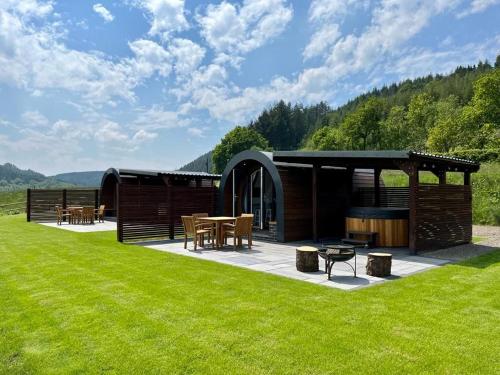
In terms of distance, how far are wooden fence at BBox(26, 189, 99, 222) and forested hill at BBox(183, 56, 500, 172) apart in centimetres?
2765

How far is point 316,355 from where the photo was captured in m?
3.55

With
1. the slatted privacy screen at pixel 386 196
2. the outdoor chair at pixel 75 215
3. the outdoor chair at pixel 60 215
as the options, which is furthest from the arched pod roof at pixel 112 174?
the slatted privacy screen at pixel 386 196

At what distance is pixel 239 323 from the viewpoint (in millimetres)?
4371

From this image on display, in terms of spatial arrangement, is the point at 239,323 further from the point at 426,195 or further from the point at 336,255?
the point at 426,195

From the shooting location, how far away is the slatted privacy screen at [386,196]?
14.6 m

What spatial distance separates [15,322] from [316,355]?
11.2 ft

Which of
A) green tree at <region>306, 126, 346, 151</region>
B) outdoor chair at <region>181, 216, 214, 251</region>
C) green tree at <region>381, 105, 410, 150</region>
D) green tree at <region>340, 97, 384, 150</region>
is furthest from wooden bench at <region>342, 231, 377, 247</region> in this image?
green tree at <region>306, 126, 346, 151</region>

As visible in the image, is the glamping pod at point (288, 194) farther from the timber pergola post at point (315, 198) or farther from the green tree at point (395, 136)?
the green tree at point (395, 136)

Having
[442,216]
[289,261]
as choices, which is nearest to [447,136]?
[442,216]

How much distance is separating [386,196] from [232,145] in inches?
1841

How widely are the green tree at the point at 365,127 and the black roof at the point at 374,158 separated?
33879 millimetres

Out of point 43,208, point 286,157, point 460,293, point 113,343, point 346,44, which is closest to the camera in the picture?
point 113,343

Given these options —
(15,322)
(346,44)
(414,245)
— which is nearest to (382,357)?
(15,322)

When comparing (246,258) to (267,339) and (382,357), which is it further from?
(382,357)
